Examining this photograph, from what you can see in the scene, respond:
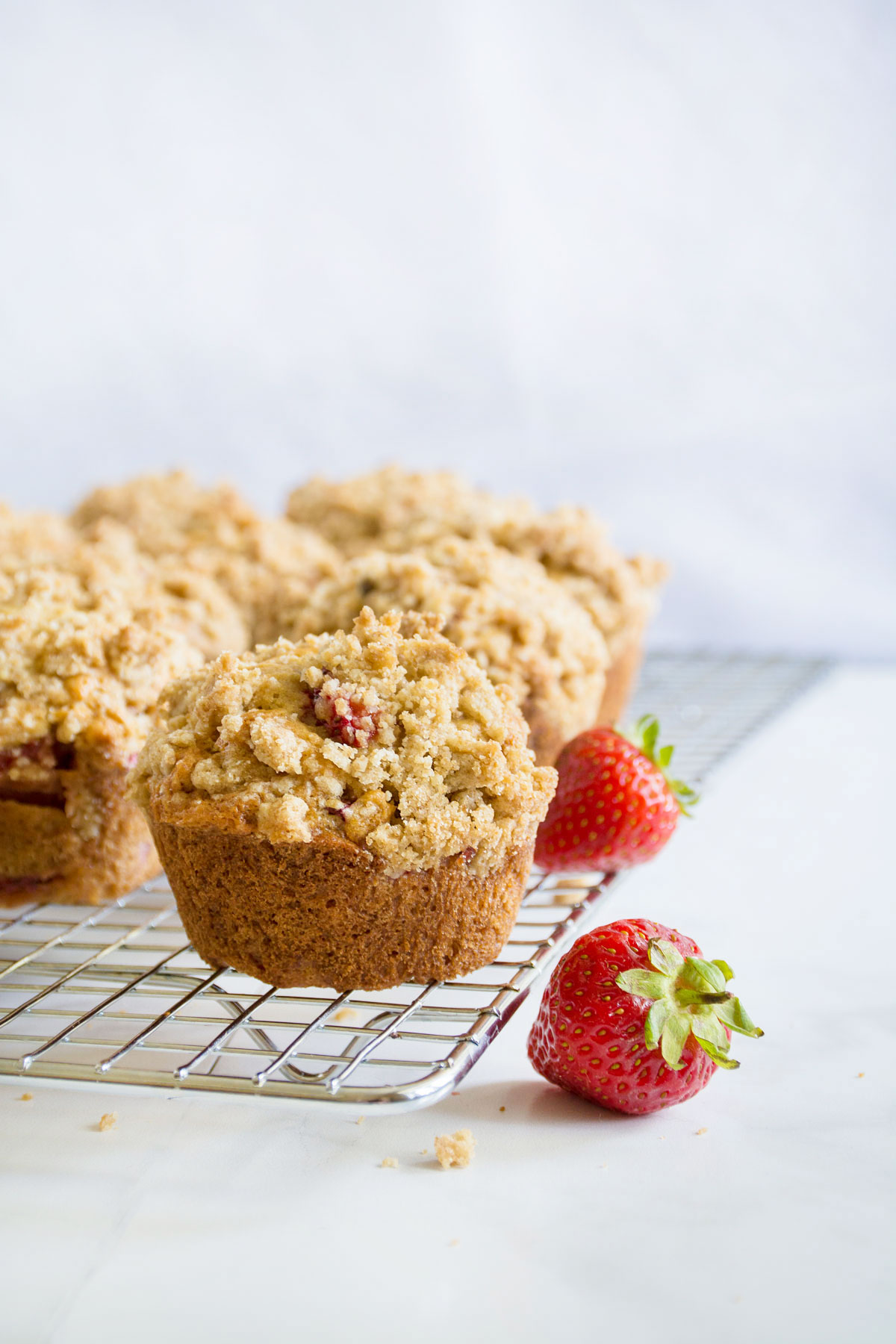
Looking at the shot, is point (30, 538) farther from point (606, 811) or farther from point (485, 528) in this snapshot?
point (606, 811)

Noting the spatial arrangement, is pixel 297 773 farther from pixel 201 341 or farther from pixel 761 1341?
pixel 201 341

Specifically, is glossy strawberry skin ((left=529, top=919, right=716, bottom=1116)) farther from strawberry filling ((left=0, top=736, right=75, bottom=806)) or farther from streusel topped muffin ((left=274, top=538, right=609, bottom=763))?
strawberry filling ((left=0, top=736, right=75, bottom=806))

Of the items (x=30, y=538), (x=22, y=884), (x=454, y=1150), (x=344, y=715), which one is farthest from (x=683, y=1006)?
(x=30, y=538)

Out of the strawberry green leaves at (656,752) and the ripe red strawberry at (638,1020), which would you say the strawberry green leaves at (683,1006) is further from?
the strawberry green leaves at (656,752)

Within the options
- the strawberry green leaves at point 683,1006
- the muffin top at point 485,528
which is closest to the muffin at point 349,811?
the strawberry green leaves at point 683,1006

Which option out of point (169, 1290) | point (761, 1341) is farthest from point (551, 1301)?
point (169, 1290)

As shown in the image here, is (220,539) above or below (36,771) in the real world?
above

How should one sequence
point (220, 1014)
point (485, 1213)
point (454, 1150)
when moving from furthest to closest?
point (220, 1014) < point (454, 1150) < point (485, 1213)

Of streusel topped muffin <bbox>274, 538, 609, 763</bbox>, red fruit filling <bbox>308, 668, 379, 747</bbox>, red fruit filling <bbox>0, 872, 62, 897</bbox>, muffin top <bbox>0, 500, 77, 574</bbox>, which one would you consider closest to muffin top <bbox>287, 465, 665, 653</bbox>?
streusel topped muffin <bbox>274, 538, 609, 763</bbox>
